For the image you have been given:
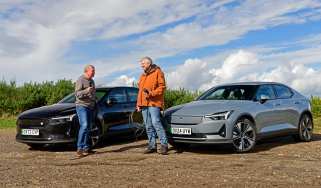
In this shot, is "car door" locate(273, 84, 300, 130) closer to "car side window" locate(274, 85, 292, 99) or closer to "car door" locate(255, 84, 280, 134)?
Result: "car side window" locate(274, 85, 292, 99)

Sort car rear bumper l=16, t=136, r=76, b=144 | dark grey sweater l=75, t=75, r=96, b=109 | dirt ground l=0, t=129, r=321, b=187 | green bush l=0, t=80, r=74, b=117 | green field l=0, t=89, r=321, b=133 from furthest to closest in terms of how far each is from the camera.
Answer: green bush l=0, t=80, r=74, b=117 < green field l=0, t=89, r=321, b=133 < car rear bumper l=16, t=136, r=76, b=144 < dark grey sweater l=75, t=75, r=96, b=109 < dirt ground l=0, t=129, r=321, b=187

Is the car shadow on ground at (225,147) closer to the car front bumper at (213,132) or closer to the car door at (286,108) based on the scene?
the car front bumper at (213,132)

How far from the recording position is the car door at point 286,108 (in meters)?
11.0

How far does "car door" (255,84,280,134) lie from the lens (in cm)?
1026

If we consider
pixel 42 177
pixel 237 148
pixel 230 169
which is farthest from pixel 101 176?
pixel 237 148

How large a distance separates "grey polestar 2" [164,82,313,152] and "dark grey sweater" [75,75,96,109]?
153 centimetres

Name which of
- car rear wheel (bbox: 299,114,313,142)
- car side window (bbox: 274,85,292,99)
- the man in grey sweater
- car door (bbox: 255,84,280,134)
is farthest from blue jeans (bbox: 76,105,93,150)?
car rear wheel (bbox: 299,114,313,142)

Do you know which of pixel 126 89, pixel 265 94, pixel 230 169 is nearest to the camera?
pixel 230 169

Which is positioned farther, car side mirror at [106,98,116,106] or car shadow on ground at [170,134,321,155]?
car side mirror at [106,98,116,106]

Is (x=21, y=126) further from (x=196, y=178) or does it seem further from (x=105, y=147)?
(x=196, y=178)

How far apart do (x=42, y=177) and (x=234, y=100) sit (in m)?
4.53

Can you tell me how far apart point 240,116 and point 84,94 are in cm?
305

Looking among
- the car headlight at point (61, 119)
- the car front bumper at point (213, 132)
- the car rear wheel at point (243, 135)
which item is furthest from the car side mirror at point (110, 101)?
the car rear wheel at point (243, 135)

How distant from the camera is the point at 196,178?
7098 millimetres
